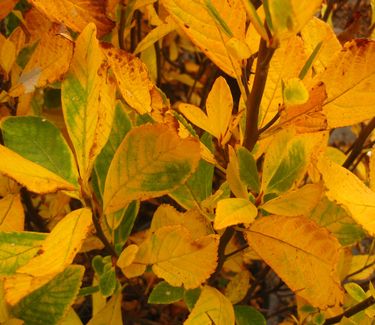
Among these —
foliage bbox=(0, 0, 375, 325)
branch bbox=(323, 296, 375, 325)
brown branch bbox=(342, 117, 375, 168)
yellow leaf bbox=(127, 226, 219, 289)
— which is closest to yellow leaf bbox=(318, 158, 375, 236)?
foliage bbox=(0, 0, 375, 325)

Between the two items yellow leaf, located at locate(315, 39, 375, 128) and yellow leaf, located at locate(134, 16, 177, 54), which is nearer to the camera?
yellow leaf, located at locate(315, 39, 375, 128)

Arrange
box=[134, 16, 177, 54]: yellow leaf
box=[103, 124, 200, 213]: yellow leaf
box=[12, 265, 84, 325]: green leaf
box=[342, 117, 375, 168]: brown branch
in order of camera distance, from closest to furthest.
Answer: box=[103, 124, 200, 213]: yellow leaf, box=[12, 265, 84, 325]: green leaf, box=[134, 16, 177, 54]: yellow leaf, box=[342, 117, 375, 168]: brown branch

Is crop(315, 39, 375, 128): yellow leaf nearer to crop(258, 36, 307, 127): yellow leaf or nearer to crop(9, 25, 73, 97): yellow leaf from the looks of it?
crop(258, 36, 307, 127): yellow leaf

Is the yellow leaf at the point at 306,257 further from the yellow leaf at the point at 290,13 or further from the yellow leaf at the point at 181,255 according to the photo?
the yellow leaf at the point at 290,13

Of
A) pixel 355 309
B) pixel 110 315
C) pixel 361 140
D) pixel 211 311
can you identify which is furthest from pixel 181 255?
pixel 361 140

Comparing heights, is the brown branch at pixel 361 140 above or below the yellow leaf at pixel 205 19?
below

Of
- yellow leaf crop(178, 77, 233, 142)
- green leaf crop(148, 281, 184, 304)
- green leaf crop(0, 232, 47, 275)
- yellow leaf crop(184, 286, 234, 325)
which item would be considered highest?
yellow leaf crop(178, 77, 233, 142)

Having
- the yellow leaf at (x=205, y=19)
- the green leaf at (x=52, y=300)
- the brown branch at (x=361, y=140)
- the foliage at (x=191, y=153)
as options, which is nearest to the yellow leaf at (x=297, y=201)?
the foliage at (x=191, y=153)
